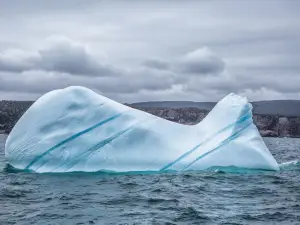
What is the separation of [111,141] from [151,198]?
13.7ft

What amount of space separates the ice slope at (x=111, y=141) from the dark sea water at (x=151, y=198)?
43 cm

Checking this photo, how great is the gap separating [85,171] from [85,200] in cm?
394

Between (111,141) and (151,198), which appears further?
(111,141)

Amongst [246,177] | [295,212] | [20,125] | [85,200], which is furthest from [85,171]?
[295,212]

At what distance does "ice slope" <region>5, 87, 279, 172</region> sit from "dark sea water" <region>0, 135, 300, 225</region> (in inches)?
17.1

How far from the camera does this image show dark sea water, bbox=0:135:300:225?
942cm

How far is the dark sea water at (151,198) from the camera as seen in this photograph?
9.42 meters

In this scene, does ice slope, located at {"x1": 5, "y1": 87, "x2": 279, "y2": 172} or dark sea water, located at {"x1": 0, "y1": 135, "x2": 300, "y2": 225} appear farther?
ice slope, located at {"x1": 5, "y1": 87, "x2": 279, "y2": 172}

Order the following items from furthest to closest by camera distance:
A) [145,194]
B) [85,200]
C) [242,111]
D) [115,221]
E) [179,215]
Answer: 1. [242,111]
2. [145,194]
3. [85,200]
4. [179,215]
5. [115,221]

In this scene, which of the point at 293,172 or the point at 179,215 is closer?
the point at 179,215

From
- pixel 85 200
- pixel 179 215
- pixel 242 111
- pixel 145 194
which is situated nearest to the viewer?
pixel 179 215

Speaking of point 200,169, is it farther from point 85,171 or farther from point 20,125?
point 20,125

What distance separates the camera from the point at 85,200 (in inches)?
431

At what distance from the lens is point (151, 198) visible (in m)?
11.4
